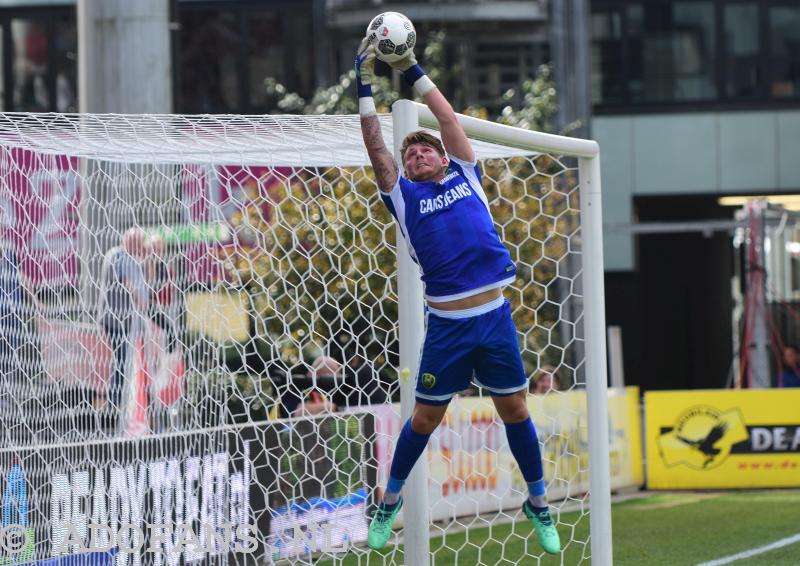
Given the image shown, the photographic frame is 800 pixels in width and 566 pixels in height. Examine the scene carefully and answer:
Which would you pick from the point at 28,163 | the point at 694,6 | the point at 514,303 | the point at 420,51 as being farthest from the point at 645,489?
the point at 694,6

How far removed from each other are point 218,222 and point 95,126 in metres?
1.16

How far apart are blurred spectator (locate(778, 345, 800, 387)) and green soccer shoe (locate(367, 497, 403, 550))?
12074mm

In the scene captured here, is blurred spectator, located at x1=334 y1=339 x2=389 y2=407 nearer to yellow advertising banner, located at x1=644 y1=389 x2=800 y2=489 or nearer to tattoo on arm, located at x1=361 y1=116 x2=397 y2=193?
tattoo on arm, located at x1=361 y1=116 x2=397 y2=193

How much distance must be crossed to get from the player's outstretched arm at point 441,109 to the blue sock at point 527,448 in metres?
1.30

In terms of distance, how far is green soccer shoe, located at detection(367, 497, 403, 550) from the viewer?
644 cm

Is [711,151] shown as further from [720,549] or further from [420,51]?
[720,549]

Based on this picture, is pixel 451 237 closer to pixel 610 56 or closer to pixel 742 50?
pixel 610 56

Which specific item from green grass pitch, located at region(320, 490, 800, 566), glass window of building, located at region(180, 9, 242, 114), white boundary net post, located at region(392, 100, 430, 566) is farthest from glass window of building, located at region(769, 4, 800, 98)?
white boundary net post, located at region(392, 100, 430, 566)

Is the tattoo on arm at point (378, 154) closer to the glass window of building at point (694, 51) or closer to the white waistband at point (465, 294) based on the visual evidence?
the white waistband at point (465, 294)

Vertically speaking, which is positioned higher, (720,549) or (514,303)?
(514,303)

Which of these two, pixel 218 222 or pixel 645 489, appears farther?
pixel 645 489

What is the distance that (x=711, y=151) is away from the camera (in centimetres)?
2541

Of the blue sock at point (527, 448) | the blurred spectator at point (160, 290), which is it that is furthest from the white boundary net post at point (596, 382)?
the blurred spectator at point (160, 290)

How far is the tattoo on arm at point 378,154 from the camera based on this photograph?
6.30 m
